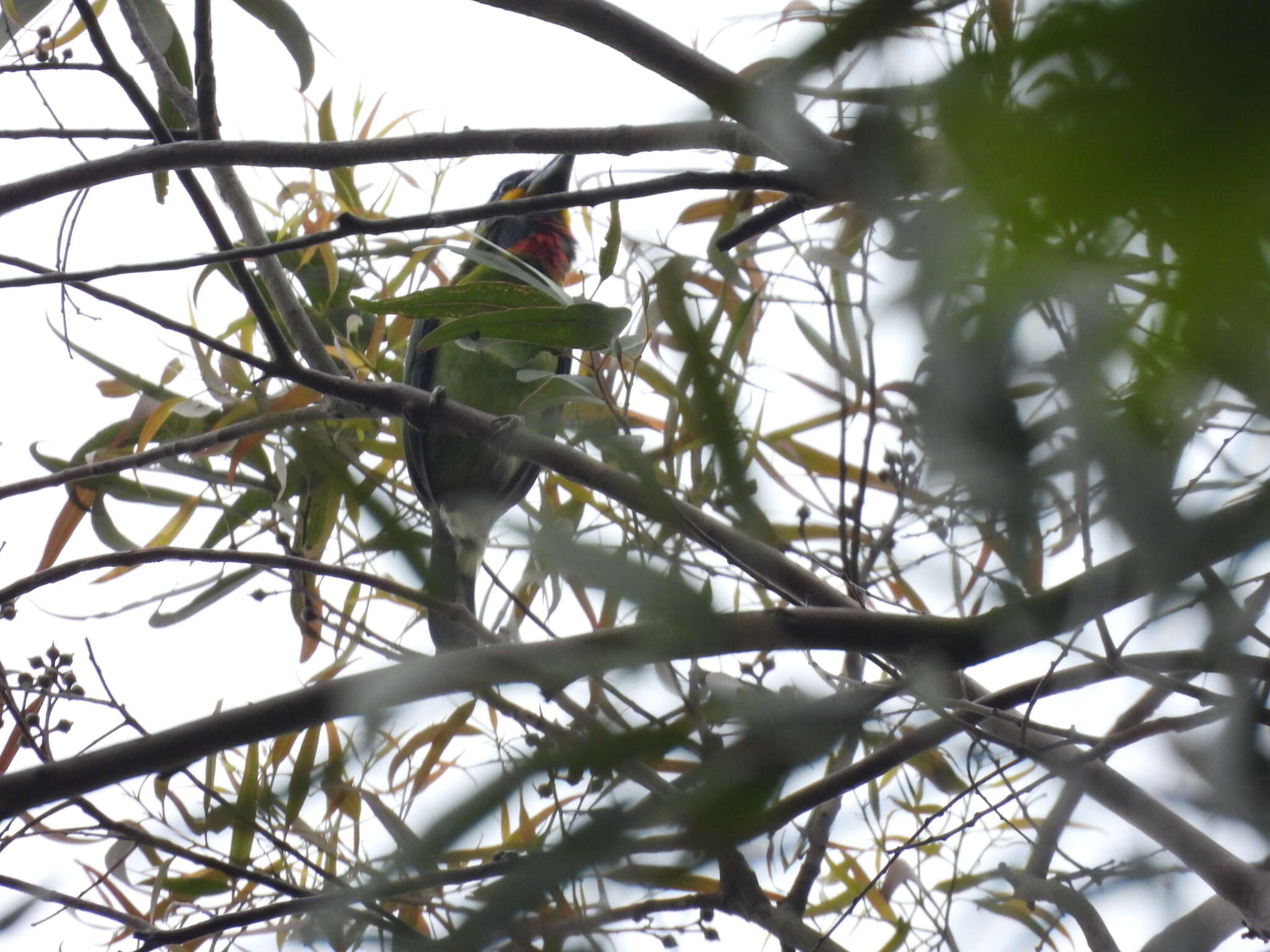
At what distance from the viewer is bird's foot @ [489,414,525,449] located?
1.13m

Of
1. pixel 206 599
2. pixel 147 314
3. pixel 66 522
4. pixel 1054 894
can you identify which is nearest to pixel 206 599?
pixel 206 599

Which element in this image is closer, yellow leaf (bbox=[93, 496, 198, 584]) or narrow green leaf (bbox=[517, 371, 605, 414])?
narrow green leaf (bbox=[517, 371, 605, 414])

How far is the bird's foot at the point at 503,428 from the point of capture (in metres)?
1.13

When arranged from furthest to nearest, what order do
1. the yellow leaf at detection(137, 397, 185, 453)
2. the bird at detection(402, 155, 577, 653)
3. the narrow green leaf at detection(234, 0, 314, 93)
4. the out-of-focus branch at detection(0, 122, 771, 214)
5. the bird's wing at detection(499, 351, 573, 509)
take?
the bird's wing at detection(499, 351, 573, 509), the bird at detection(402, 155, 577, 653), the yellow leaf at detection(137, 397, 185, 453), the narrow green leaf at detection(234, 0, 314, 93), the out-of-focus branch at detection(0, 122, 771, 214)

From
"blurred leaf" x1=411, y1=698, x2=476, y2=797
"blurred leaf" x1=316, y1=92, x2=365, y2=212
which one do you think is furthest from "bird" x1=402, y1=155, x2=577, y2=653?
"blurred leaf" x1=411, y1=698, x2=476, y2=797

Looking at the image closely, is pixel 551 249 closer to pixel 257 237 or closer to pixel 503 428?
pixel 257 237

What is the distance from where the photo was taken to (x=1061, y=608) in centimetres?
32

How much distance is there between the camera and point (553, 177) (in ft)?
8.41

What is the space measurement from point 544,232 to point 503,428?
5.28ft

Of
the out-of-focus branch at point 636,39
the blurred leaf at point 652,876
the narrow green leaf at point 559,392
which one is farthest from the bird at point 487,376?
the blurred leaf at point 652,876

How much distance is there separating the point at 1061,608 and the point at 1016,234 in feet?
0.60

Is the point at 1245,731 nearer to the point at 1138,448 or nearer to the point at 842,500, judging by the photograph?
the point at 1138,448

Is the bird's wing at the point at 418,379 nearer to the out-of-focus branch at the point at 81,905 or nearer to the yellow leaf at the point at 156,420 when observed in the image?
the yellow leaf at the point at 156,420

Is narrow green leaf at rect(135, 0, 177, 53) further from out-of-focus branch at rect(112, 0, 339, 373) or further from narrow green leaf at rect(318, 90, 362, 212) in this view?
narrow green leaf at rect(318, 90, 362, 212)
